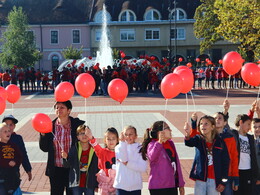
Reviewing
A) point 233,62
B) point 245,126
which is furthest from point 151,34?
point 245,126

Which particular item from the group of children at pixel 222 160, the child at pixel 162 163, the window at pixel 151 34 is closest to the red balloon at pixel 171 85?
the group of children at pixel 222 160

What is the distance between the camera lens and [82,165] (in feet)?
16.6

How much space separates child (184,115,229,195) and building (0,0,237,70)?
45.7 meters

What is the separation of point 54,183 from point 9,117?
109 centimetres

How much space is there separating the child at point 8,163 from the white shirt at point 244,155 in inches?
116

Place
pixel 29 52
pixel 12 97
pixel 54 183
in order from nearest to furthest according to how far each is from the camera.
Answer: pixel 54 183, pixel 12 97, pixel 29 52

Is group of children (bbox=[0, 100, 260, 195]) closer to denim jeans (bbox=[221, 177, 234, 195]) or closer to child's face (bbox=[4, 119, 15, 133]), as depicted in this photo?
denim jeans (bbox=[221, 177, 234, 195])

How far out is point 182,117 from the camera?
14.7 meters

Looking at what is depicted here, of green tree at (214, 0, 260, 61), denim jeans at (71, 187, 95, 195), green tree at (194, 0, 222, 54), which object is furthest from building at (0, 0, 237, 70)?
denim jeans at (71, 187, 95, 195)

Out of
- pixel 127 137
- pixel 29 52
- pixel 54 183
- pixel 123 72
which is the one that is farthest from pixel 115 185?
pixel 29 52

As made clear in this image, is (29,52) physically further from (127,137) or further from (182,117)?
(127,137)

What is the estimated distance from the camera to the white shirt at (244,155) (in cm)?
536

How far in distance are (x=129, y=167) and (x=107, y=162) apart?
1.42 ft

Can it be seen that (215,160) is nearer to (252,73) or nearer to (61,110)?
(252,73)
